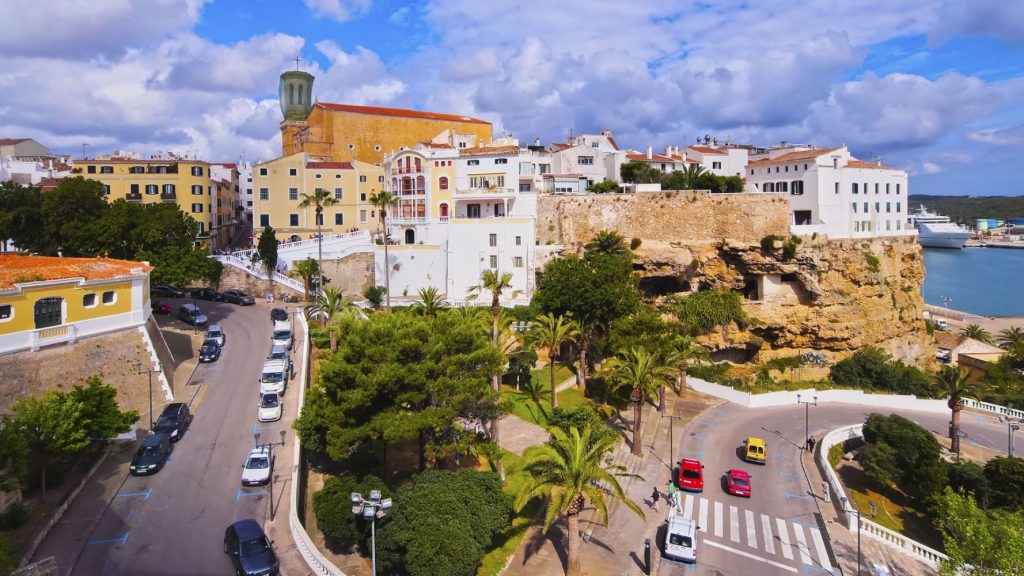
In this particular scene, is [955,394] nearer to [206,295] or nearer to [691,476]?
[691,476]

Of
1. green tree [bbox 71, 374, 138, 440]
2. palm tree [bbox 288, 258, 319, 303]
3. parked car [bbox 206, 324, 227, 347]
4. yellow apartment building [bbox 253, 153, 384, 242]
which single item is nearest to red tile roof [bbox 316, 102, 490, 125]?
yellow apartment building [bbox 253, 153, 384, 242]

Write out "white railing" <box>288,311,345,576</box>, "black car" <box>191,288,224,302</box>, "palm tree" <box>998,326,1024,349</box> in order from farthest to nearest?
"palm tree" <box>998,326,1024,349</box>
"black car" <box>191,288,224,302</box>
"white railing" <box>288,311,345,576</box>

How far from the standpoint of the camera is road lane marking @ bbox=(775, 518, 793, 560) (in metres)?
Result: 24.6

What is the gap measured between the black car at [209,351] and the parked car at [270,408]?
787 centimetres

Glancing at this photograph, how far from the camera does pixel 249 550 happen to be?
18.7 metres

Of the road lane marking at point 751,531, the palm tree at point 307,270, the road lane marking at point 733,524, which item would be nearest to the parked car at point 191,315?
the palm tree at point 307,270

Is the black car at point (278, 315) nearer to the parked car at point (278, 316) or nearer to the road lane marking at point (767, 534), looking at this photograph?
the parked car at point (278, 316)

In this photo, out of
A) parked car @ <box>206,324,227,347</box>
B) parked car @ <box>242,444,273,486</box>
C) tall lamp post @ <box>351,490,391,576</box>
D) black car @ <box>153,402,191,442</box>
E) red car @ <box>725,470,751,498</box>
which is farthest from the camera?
parked car @ <box>206,324,227,347</box>

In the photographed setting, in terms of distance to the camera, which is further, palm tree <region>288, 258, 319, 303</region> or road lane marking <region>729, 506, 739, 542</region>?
palm tree <region>288, 258, 319, 303</region>

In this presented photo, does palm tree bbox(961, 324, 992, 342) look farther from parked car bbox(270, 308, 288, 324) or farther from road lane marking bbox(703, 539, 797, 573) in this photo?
parked car bbox(270, 308, 288, 324)

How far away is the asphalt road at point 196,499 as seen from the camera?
1930 centimetres

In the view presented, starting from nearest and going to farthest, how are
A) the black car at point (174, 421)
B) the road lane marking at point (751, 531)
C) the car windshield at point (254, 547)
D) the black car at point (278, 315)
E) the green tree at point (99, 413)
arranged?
1. the car windshield at point (254, 547)
2. the green tree at point (99, 413)
3. the road lane marking at point (751, 531)
4. the black car at point (174, 421)
5. the black car at point (278, 315)

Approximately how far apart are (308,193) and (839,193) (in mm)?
52165

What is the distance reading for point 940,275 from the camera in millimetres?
146875
